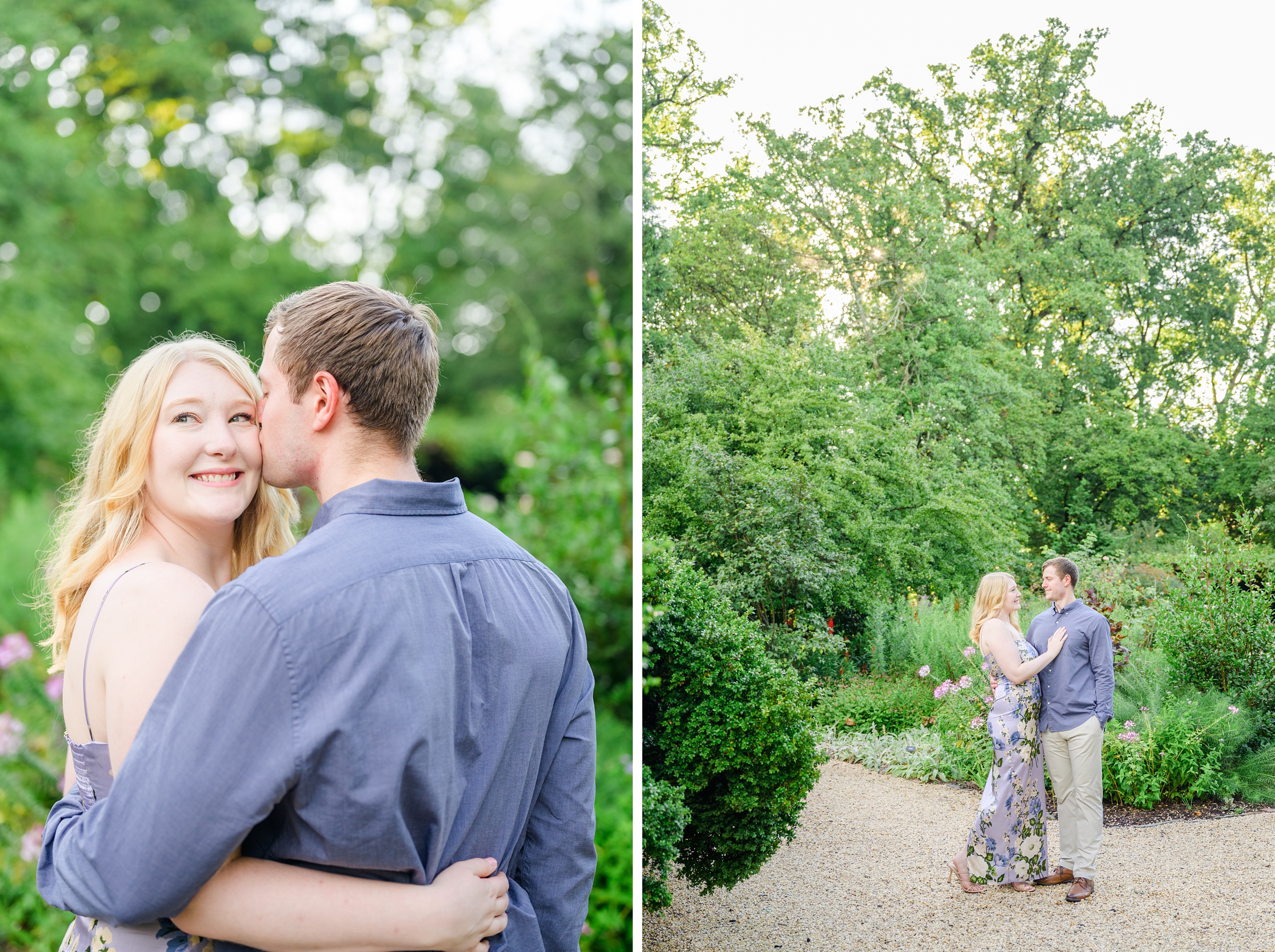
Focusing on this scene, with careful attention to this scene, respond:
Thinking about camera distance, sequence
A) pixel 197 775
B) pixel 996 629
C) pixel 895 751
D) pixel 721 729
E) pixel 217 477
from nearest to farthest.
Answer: pixel 197 775, pixel 217 477, pixel 996 629, pixel 895 751, pixel 721 729

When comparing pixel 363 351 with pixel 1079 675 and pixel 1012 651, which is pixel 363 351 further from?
pixel 1079 675

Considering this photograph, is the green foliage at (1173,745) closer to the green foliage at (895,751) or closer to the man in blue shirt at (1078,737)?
the man in blue shirt at (1078,737)

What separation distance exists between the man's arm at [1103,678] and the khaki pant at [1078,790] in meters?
0.04

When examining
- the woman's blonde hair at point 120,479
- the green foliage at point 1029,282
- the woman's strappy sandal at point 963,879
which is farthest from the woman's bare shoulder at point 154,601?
the woman's strappy sandal at point 963,879

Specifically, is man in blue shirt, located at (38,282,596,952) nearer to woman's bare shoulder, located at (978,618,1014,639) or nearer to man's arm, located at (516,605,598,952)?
man's arm, located at (516,605,598,952)

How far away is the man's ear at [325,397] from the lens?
1.35m

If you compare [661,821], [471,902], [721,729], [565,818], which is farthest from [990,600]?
[471,902]

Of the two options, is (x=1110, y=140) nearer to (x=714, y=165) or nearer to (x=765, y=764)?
(x=714, y=165)

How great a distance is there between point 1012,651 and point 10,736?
11.5ft

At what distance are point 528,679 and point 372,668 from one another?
0.28m

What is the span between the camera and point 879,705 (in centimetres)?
307

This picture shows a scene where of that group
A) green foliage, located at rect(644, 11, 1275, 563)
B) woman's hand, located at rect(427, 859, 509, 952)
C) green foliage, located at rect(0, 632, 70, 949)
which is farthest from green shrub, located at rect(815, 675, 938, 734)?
green foliage, located at rect(0, 632, 70, 949)

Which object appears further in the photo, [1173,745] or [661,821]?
[661,821]

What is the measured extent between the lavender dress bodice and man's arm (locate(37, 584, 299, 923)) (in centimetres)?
21
